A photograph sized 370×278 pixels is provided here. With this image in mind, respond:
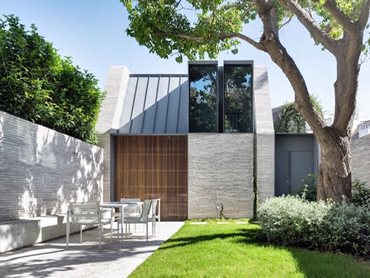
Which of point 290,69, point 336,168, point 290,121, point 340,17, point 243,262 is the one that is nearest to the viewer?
point 243,262

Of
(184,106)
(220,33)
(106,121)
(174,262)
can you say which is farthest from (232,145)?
(174,262)

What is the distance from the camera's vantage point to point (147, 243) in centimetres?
896

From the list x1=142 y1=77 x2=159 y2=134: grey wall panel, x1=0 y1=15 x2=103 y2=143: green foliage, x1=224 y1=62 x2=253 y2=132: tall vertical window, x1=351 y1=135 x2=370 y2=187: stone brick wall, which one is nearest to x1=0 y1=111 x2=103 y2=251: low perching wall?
x1=0 y1=15 x2=103 y2=143: green foliage

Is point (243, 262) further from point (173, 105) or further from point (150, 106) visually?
point (150, 106)

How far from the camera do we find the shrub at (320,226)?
6835 millimetres

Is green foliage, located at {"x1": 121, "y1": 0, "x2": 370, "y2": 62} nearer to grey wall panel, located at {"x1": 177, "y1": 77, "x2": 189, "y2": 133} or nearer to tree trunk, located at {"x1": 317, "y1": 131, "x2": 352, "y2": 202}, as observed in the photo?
tree trunk, located at {"x1": 317, "y1": 131, "x2": 352, "y2": 202}

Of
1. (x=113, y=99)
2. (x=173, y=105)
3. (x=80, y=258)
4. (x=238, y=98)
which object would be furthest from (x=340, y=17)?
(x=113, y=99)

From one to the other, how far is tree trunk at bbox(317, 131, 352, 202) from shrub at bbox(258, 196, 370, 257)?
65 cm

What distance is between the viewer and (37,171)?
31.1ft

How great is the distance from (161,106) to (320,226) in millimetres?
9867

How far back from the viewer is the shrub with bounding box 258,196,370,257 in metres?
6.83

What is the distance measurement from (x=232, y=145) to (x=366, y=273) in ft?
30.4

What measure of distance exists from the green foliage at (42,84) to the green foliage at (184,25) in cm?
263

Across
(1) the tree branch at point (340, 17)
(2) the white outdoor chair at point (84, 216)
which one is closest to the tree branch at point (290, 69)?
(1) the tree branch at point (340, 17)
